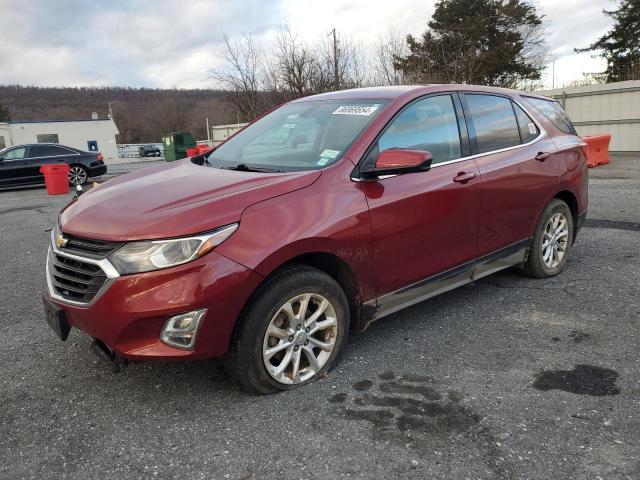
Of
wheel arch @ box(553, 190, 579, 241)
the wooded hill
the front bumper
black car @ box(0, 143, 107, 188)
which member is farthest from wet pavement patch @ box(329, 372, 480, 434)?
the wooded hill

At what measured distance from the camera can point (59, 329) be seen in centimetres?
288

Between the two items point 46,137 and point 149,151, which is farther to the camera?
point 149,151

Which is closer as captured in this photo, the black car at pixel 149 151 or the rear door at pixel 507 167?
the rear door at pixel 507 167

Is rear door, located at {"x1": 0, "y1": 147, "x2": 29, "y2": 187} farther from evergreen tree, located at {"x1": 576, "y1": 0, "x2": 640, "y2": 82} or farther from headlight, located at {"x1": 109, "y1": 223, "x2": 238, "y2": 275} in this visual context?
evergreen tree, located at {"x1": 576, "y1": 0, "x2": 640, "y2": 82}

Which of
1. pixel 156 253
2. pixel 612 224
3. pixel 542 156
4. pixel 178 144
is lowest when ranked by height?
pixel 612 224

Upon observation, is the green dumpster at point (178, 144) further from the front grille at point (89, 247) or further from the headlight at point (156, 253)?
the headlight at point (156, 253)

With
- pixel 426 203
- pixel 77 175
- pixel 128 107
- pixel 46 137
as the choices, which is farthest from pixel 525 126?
pixel 128 107

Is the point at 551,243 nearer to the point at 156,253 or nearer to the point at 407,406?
the point at 407,406

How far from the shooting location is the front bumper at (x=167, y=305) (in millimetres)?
2545

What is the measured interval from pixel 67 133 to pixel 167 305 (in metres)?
54.0

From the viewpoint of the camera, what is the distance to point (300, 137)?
12.2ft

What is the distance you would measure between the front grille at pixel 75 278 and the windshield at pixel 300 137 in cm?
119

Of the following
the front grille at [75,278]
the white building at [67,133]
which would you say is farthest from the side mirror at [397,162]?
the white building at [67,133]

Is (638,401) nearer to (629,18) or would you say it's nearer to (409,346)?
(409,346)
